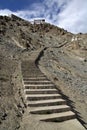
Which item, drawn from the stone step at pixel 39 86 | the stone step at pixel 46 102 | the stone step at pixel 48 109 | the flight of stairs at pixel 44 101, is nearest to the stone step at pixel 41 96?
the flight of stairs at pixel 44 101

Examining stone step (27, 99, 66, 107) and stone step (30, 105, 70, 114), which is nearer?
stone step (30, 105, 70, 114)

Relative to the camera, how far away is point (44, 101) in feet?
29.8

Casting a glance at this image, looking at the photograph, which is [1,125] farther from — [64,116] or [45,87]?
[45,87]

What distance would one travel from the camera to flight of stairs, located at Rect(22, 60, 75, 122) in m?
8.31

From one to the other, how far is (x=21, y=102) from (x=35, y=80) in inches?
96.1

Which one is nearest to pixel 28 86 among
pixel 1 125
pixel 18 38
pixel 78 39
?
A: pixel 1 125

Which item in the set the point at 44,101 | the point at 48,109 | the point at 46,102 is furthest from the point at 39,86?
the point at 48,109

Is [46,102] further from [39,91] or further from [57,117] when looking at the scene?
[39,91]

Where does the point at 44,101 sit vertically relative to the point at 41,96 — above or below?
below

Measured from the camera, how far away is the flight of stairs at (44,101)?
8.31 m

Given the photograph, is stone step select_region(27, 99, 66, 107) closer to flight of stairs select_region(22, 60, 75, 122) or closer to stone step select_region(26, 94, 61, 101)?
flight of stairs select_region(22, 60, 75, 122)

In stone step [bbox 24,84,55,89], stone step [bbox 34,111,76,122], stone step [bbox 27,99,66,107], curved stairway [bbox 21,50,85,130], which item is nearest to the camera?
stone step [bbox 34,111,76,122]

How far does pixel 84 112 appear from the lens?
1005cm

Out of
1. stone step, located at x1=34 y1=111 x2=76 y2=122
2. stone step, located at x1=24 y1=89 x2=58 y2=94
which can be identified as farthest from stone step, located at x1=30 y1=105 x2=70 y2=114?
stone step, located at x1=24 y1=89 x2=58 y2=94
